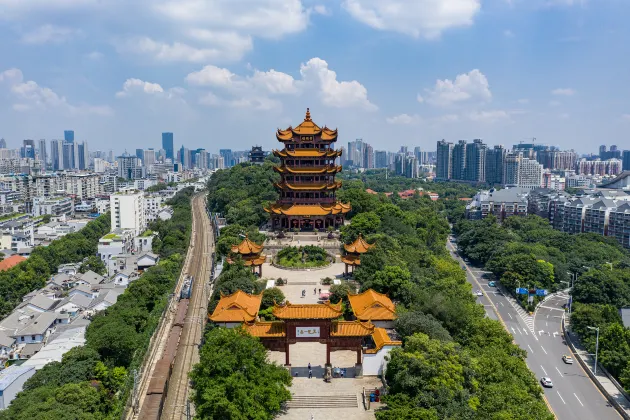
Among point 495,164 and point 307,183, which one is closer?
point 307,183

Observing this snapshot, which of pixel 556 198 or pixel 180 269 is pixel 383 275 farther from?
pixel 556 198

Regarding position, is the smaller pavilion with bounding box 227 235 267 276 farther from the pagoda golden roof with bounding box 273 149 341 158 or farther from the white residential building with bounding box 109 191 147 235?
the white residential building with bounding box 109 191 147 235

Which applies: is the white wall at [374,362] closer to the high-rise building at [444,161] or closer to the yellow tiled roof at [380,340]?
the yellow tiled roof at [380,340]

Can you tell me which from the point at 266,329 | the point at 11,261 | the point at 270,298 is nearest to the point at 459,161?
the point at 11,261

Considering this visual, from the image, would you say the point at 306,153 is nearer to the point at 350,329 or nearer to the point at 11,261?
the point at 350,329


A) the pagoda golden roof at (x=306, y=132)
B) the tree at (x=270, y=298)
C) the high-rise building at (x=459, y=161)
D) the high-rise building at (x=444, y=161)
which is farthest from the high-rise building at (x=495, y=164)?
the tree at (x=270, y=298)

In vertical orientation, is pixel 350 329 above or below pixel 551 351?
above
